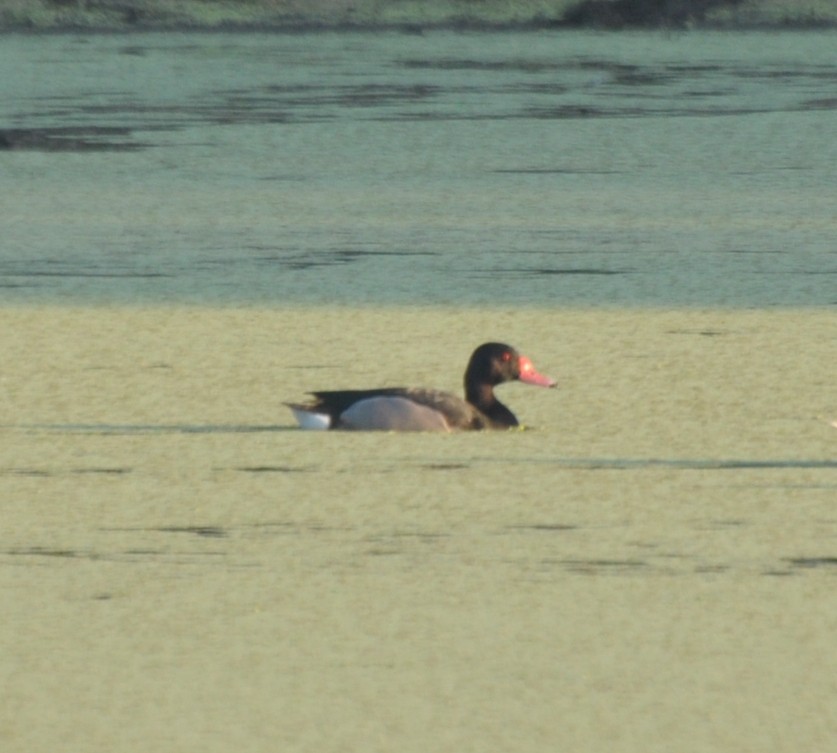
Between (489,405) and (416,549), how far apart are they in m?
0.55

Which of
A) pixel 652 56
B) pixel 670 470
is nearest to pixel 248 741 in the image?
pixel 670 470

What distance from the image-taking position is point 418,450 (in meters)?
2.28

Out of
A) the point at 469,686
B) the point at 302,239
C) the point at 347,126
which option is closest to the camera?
the point at 469,686

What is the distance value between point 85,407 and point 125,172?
226 centimetres

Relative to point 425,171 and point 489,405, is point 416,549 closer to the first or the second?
point 489,405

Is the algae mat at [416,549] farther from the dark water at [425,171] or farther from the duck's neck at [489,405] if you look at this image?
the dark water at [425,171]

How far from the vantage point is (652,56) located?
6.91 metres

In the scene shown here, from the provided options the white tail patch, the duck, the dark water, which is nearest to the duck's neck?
the duck

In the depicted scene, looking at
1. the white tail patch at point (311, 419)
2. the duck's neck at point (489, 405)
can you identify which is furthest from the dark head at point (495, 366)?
the white tail patch at point (311, 419)

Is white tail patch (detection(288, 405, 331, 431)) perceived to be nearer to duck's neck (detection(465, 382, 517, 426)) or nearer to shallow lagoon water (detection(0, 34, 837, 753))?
shallow lagoon water (detection(0, 34, 837, 753))

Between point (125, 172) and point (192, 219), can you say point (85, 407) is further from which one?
point (125, 172)

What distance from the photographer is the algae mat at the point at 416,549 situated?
147 cm

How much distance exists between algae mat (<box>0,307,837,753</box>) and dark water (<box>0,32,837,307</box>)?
0.50 m

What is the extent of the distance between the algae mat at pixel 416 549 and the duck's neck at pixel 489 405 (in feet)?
0.07
